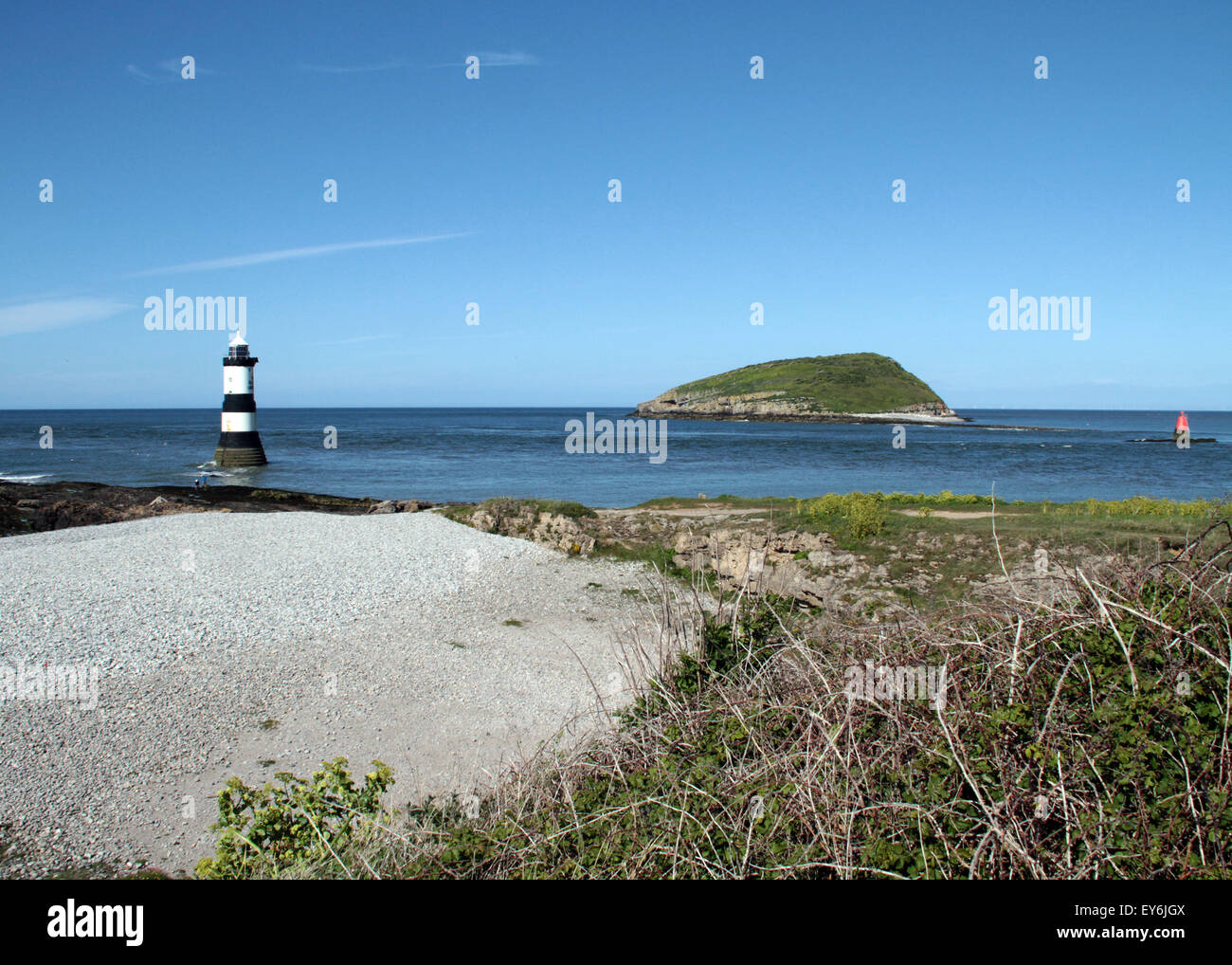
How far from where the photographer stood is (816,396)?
136m

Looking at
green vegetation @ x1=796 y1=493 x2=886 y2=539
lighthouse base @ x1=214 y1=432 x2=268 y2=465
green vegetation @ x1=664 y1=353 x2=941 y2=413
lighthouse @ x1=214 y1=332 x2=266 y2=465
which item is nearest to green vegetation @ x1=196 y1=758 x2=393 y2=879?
green vegetation @ x1=796 y1=493 x2=886 y2=539

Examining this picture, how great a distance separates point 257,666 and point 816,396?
133m

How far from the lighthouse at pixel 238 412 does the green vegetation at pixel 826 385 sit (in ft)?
341

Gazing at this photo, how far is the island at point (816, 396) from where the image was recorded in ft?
424

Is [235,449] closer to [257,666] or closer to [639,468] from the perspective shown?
[639,468]

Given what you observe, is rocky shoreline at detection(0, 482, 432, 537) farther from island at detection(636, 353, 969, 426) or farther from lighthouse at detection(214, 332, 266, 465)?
island at detection(636, 353, 969, 426)

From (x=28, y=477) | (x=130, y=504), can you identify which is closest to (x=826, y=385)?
(x=28, y=477)

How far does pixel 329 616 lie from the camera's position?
13.6 m

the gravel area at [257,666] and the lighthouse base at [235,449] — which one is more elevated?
the lighthouse base at [235,449]

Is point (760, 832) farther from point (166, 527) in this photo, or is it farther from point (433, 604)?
point (166, 527)

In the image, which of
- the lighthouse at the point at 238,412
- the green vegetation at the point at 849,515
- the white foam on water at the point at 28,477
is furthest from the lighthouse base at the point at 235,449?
the green vegetation at the point at 849,515

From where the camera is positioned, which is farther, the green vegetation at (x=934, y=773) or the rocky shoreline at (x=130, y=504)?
the rocky shoreline at (x=130, y=504)

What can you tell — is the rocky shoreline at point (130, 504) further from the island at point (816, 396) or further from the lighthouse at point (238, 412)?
the island at point (816, 396)

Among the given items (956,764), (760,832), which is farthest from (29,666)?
(956,764)
